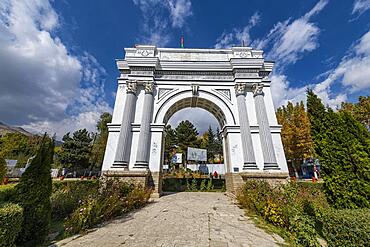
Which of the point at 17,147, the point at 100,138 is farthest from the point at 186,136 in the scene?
the point at 17,147

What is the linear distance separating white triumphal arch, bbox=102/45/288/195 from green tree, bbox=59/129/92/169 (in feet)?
90.1

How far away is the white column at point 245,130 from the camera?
9727mm

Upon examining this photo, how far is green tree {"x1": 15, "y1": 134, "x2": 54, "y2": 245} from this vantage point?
3377 mm

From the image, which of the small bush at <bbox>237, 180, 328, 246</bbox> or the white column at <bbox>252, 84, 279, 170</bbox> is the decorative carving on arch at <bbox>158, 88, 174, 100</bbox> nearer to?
the white column at <bbox>252, 84, 279, 170</bbox>

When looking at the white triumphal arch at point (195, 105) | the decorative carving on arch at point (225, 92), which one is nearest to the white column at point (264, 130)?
the white triumphal arch at point (195, 105)

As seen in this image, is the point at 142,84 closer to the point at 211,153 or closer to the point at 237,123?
the point at 237,123

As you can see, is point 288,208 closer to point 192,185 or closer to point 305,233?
point 305,233

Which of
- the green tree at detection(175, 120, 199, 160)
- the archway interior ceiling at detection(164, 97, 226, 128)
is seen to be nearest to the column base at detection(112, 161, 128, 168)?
the archway interior ceiling at detection(164, 97, 226, 128)

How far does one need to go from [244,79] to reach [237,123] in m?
3.15

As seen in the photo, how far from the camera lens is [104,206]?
5230mm

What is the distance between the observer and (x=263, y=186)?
22.7 ft

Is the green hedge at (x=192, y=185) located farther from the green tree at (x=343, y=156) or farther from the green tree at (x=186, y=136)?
the green tree at (x=186, y=136)

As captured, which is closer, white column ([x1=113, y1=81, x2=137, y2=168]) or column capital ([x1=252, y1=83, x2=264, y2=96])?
white column ([x1=113, y1=81, x2=137, y2=168])

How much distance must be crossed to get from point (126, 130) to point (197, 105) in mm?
5629
